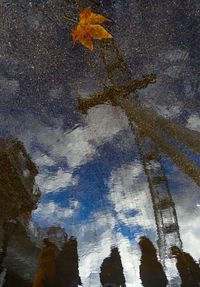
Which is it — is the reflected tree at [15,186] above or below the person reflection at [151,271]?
above

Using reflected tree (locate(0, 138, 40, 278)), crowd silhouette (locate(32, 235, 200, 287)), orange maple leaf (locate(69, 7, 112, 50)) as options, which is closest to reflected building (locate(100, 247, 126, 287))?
crowd silhouette (locate(32, 235, 200, 287))

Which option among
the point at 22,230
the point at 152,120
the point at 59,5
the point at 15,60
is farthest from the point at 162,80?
the point at 22,230

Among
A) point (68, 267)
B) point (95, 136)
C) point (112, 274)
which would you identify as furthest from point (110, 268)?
point (95, 136)

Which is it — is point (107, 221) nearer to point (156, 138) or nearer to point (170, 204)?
point (170, 204)

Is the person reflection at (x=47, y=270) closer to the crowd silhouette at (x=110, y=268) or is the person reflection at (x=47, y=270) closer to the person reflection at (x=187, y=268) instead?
the crowd silhouette at (x=110, y=268)

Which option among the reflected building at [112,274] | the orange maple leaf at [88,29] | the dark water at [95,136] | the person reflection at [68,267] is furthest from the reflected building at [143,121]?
the reflected building at [112,274]

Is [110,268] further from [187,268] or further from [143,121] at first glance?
[143,121]
